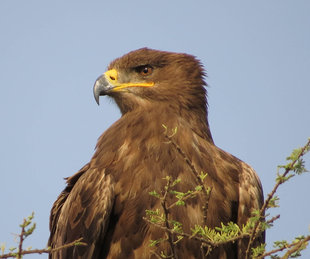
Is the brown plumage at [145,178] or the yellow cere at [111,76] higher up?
the yellow cere at [111,76]

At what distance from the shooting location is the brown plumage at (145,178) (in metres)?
5.12

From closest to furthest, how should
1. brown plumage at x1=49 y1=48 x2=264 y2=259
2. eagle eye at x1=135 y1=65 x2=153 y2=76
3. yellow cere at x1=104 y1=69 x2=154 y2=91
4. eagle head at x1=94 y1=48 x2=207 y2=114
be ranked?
brown plumage at x1=49 y1=48 x2=264 y2=259 → eagle head at x1=94 y1=48 x2=207 y2=114 → yellow cere at x1=104 y1=69 x2=154 y2=91 → eagle eye at x1=135 y1=65 x2=153 y2=76

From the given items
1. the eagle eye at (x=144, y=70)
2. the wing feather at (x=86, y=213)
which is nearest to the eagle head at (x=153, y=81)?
the eagle eye at (x=144, y=70)

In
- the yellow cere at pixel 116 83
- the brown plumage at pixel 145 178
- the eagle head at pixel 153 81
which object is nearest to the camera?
the brown plumage at pixel 145 178

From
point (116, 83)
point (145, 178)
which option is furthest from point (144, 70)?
point (145, 178)

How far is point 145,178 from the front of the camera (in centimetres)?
527

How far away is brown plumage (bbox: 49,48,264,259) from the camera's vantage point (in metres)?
5.12

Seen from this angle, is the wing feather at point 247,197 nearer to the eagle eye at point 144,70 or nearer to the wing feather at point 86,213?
the wing feather at point 86,213

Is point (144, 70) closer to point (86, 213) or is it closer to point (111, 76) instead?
point (111, 76)

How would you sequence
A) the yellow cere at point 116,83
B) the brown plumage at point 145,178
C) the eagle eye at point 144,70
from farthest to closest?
the eagle eye at point 144,70, the yellow cere at point 116,83, the brown plumage at point 145,178

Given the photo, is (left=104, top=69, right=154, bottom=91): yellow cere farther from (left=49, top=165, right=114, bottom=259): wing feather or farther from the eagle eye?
(left=49, top=165, right=114, bottom=259): wing feather

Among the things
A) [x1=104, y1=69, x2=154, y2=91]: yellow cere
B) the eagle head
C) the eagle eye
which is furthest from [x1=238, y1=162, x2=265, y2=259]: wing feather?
the eagle eye

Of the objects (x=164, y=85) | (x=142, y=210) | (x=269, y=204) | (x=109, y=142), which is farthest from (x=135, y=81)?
(x=269, y=204)

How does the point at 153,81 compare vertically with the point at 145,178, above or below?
above
